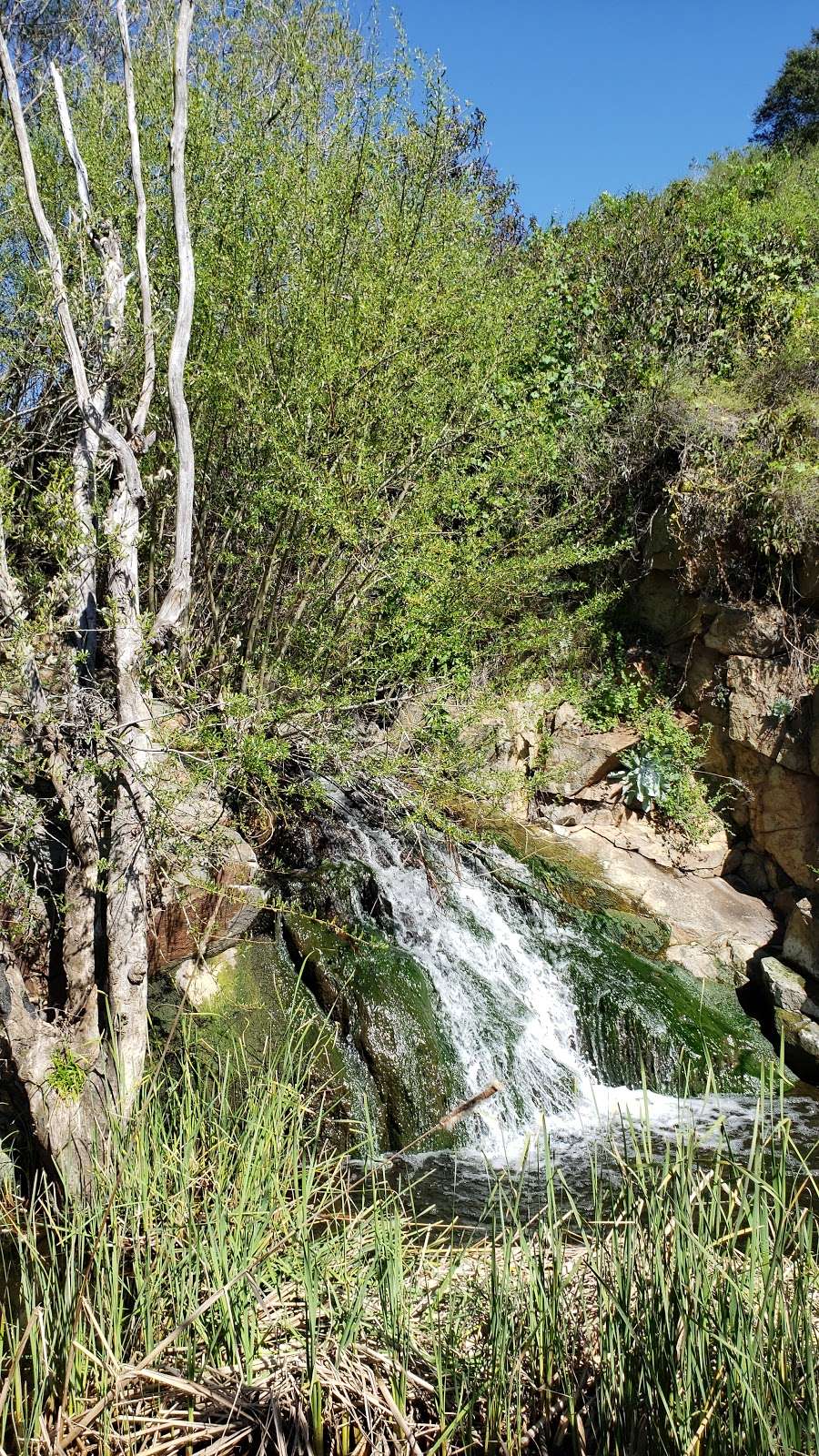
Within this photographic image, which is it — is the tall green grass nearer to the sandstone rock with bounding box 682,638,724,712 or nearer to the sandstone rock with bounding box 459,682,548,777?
the sandstone rock with bounding box 459,682,548,777

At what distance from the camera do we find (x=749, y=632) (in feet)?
30.7

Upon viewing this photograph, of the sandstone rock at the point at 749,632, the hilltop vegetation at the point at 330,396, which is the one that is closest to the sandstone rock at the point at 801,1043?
the sandstone rock at the point at 749,632

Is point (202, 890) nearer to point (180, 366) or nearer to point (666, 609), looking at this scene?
point (180, 366)

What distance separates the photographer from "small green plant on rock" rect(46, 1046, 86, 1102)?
4.38 metres

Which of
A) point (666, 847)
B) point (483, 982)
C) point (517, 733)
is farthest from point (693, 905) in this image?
point (483, 982)

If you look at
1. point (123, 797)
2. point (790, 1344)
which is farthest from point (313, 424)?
point (790, 1344)

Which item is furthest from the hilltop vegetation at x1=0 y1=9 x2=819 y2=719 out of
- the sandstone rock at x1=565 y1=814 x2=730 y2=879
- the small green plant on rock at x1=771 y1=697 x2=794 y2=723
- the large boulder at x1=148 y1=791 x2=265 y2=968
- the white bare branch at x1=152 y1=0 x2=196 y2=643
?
the sandstone rock at x1=565 y1=814 x2=730 y2=879

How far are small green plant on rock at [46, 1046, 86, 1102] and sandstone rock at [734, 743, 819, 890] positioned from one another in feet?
21.3

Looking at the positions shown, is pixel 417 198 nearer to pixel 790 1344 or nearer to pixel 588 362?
pixel 588 362

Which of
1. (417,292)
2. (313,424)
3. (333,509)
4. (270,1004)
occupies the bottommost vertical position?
(270,1004)

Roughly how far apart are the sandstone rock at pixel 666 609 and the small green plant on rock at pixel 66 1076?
289 inches

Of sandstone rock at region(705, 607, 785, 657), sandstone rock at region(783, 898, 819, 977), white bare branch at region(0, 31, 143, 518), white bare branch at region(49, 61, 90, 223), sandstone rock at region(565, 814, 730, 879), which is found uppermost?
white bare branch at region(49, 61, 90, 223)

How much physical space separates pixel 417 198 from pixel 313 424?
215 centimetres

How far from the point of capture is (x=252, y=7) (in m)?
7.59
